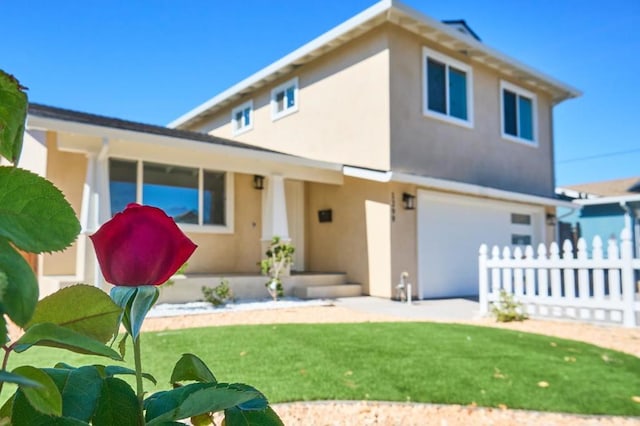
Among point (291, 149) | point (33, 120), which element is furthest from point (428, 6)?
point (33, 120)

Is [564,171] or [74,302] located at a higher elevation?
[564,171]

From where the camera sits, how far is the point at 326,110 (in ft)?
39.6

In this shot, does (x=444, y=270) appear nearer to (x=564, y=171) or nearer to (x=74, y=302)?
(x=74, y=302)

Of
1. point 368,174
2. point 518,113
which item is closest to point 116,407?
point 368,174

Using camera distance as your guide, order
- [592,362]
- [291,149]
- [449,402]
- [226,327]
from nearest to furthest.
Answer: [449,402]
[592,362]
[226,327]
[291,149]

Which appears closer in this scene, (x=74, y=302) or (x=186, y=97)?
(x=74, y=302)

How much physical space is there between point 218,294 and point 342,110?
5.69 meters

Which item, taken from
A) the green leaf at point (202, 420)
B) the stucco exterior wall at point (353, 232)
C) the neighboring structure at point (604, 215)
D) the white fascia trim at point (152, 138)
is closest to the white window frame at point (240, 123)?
the stucco exterior wall at point (353, 232)

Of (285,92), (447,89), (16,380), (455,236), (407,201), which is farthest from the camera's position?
(285,92)

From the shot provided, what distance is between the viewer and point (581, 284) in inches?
294

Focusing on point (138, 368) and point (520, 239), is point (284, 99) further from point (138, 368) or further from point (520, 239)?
point (138, 368)

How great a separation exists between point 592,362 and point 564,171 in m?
37.3

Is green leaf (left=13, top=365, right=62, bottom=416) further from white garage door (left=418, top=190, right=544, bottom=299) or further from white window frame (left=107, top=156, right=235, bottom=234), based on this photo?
white garage door (left=418, top=190, right=544, bottom=299)

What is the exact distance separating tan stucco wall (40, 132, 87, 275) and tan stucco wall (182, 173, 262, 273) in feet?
7.88
